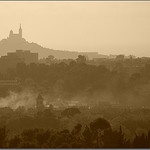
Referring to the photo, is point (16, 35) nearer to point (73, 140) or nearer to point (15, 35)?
point (15, 35)

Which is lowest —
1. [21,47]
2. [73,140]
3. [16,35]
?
[73,140]

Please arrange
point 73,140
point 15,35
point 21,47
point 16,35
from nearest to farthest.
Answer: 1. point 73,140
2. point 21,47
3. point 16,35
4. point 15,35

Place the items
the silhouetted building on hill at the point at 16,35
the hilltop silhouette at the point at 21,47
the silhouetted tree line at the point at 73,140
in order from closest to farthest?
the silhouetted tree line at the point at 73,140 < the hilltop silhouette at the point at 21,47 < the silhouetted building on hill at the point at 16,35

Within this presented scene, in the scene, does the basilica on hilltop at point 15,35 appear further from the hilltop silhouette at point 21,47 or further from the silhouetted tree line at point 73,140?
the silhouetted tree line at point 73,140

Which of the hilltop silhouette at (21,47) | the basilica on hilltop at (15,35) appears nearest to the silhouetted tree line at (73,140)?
the hilltop silhouette at (21,47)

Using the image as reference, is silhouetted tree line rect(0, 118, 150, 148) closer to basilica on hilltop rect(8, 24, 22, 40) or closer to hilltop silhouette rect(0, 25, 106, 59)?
hilltop silhouette rect(0, 25, 106, 59)

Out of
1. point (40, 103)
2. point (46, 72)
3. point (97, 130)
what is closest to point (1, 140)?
point (97, 130)

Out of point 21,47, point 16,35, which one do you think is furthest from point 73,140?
point 16,35

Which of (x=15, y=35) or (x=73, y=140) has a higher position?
(x=15, y=35)

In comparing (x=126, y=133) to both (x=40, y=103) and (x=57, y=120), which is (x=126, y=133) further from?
(x=40, y=103)

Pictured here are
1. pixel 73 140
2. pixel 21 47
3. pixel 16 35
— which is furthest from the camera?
pixel 16 35

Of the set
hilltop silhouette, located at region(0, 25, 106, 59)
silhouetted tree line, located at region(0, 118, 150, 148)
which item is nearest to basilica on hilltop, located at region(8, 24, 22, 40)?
hilltop silhouette, located at region(0, 25, 106, 59)

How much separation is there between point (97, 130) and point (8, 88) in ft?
93.6

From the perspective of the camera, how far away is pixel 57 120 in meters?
37.2
